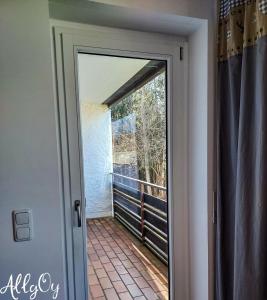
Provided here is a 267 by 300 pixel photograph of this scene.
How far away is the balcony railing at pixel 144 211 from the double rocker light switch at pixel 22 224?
613mm

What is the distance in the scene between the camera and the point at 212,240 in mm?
1389

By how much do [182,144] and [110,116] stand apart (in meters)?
0.51

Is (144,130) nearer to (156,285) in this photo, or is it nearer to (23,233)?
(23,233)

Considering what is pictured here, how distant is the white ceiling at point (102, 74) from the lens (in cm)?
137

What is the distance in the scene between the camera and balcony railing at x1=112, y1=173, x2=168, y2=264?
161 centimetres

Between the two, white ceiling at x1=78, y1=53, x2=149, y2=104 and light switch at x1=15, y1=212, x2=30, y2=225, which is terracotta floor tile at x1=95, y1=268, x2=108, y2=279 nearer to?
light switch at x1=15, y1=212, x2=30, y2=225

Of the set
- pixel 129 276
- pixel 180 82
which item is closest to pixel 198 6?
pixel 180 82

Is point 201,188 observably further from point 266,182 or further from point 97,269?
point 97,269

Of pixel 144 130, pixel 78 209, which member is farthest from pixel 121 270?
pixel 144 130

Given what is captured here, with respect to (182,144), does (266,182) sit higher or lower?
lower

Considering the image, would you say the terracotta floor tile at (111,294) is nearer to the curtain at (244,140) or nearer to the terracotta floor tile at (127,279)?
the terracotta floor tile at (127,279)

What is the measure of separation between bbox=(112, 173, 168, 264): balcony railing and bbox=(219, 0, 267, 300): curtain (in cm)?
46

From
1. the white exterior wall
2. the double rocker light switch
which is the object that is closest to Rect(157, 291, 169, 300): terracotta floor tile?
the white exterior wall

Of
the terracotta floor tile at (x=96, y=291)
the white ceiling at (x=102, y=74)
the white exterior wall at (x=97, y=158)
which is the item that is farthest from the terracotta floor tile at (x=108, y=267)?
the white ceiling at (x=102, y=74)
